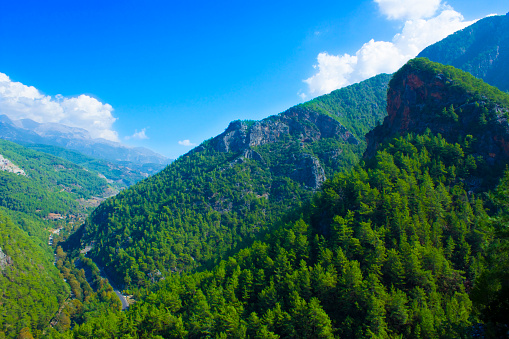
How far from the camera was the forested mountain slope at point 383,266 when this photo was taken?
31.6m

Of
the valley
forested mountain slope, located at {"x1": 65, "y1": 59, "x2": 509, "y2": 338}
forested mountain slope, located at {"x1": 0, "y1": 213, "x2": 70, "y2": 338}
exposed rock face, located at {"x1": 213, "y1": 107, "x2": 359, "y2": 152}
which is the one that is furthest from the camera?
exposed rock face, located at {"x1": 213, "y1": 107, "x2": 359, "y2": 152}

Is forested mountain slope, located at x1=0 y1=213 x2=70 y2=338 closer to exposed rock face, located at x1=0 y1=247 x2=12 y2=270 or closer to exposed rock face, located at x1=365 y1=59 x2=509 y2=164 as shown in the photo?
exposed rock face, located at x1=0 y1=247 x2=12 y2=270

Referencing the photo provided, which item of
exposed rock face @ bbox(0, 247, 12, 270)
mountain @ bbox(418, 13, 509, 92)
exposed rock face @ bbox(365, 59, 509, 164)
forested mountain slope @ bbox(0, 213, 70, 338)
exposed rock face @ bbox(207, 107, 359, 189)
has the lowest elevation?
forested mountain slope @ bbox(0, 213, 70, 338)

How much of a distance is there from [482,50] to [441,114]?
135117 millimetres

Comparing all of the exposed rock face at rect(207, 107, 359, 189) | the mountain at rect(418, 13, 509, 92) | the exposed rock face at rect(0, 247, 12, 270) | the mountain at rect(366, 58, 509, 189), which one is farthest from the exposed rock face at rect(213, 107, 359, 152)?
the exposed rock face at rect(0, 247, 12, 270)

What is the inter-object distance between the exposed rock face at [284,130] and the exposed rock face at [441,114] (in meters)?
76.4

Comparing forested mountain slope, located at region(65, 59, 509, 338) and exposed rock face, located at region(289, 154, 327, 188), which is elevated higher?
exposed rock face, located at region(289, 154, 327, 188)

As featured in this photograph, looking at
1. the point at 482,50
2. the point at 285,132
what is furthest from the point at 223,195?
the point at 482,50

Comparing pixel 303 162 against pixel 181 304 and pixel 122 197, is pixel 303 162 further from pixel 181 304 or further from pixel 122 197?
pixel 122 197

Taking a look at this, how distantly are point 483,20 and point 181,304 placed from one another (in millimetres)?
259166

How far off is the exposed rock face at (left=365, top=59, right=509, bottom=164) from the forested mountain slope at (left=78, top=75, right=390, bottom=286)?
53.5 m

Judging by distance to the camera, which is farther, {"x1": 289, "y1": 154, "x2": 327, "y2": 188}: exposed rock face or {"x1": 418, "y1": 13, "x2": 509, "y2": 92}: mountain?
{"x1": 289, "y1": 154, "x2": 327, "y2": 188}: exposed rock face

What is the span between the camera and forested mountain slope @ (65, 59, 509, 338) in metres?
31.6

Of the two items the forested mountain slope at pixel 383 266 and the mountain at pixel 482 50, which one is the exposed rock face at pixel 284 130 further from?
the forested mountain slope at pixel 383 266
